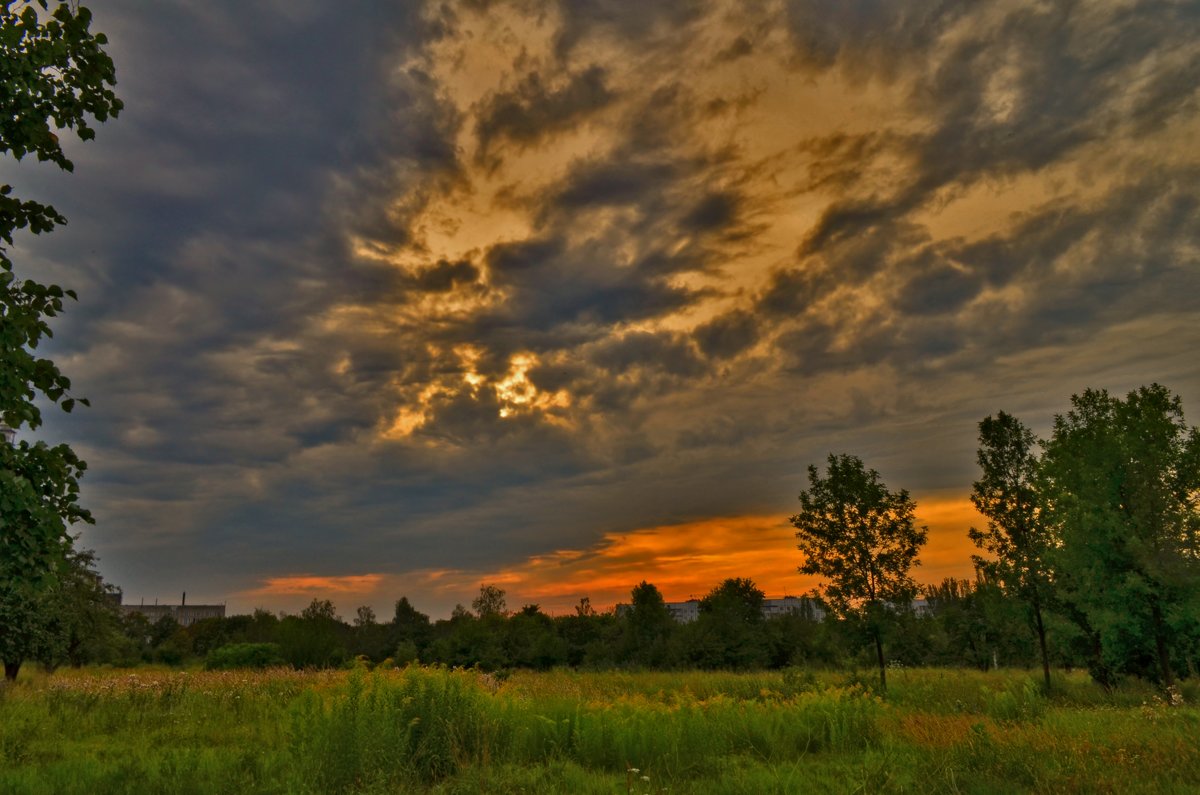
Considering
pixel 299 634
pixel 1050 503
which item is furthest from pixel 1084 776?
pixel 299 634

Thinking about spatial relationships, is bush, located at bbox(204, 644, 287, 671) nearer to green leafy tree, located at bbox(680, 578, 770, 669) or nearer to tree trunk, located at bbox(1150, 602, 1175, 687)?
green leafy tree, located at bbox(680, 578, 770, 669)

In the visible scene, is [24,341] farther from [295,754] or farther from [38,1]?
[295,754]

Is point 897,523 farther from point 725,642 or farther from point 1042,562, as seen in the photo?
point 725,642

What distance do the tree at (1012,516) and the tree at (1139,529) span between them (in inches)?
62.6

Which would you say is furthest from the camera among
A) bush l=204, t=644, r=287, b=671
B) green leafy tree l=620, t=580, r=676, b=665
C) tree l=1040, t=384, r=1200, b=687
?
green leafy tree l=620, t=580, r=676, b=665

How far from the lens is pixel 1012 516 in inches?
961

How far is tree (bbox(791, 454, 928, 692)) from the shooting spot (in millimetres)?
24984

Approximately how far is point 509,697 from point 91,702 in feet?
35.9

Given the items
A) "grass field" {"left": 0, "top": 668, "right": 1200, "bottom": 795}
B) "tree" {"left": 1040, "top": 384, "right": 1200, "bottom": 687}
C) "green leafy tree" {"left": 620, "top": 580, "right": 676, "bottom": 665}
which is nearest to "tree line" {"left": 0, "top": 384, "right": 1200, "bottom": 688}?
"tree" {"left": 1040, "top": 384, "right": 1200, "bottom": 687}

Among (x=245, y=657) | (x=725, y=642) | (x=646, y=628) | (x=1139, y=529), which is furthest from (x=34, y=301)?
(x=646, y=628)

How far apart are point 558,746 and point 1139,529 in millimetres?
18098

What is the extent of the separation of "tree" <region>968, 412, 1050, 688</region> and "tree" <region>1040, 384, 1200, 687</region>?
1.59 metres

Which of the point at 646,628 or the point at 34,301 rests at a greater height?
the point at 34,301

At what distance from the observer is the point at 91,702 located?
1622 cm
